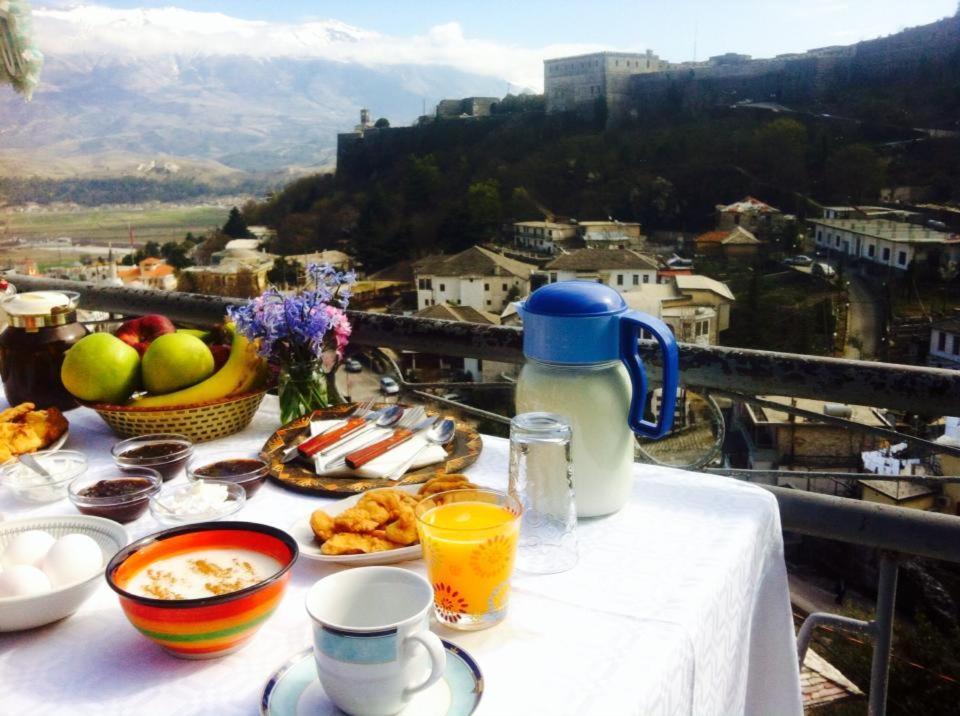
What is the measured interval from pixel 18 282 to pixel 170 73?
9103 centimetres

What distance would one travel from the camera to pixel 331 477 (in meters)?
1.04

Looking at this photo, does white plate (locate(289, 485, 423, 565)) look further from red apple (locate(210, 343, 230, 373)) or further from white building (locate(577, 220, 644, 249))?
white building (locate(577, 220, 644, 249))

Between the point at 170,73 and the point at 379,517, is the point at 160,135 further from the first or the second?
the point at 379,517

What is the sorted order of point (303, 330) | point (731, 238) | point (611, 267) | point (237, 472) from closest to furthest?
point (237, 472), point (303, 330), point (611, 267), point (731, 238)

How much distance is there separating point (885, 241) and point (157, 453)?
1213 inches

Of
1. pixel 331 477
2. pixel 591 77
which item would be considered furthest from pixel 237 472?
pixel 591 77

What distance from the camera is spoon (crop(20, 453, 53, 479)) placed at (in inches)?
39.6

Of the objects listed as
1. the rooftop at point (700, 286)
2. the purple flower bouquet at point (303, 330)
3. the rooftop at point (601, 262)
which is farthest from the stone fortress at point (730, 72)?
the purple flower bouquet at point (303, 330)

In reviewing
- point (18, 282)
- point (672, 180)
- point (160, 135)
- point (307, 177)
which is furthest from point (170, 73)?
point (18, 282)

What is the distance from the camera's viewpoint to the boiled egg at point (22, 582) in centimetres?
67

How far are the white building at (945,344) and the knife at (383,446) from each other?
1595cm

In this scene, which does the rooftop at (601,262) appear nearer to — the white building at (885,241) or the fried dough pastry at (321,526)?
the white building at (885,241)

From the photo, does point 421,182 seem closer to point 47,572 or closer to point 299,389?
point 299,389

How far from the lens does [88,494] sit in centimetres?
92
